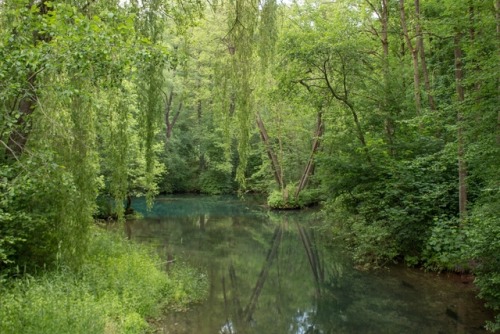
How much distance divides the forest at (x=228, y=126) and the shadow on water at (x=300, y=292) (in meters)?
0.54

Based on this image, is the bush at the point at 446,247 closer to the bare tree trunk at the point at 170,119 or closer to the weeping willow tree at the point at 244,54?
the weeping willow tree at the point at 244,54

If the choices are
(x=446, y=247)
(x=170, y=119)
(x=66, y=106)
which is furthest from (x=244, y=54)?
(x=170, y=119)

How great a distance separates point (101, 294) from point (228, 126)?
3358 millimetres

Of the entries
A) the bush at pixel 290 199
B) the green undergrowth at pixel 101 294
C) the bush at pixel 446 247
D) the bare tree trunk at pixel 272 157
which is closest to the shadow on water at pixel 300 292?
the bush at pixel 446 247

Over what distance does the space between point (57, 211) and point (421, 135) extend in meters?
8.87

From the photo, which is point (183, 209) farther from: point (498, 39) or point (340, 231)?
point (498, 39)

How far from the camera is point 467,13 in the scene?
28.5 feet

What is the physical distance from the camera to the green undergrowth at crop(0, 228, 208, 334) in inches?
198

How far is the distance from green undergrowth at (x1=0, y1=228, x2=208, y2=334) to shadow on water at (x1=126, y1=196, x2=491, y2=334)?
1.53 ft

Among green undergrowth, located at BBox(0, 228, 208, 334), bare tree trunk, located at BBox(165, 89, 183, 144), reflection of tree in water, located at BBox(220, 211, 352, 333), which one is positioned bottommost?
reflection of tree in water, located at BBox(220, 211, 352, 333)

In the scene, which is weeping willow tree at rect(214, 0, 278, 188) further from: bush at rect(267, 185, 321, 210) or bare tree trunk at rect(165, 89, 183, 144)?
bare tree trunk at rect(165, 89, 183, 144)

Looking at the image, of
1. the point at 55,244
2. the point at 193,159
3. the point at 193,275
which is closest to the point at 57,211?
the point at 55,244

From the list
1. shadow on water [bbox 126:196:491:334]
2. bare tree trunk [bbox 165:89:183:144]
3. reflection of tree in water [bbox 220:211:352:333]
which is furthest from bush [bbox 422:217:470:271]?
bare tree trunk [bbox 165:89:183:144]

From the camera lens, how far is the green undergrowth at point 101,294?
16.5 feet
